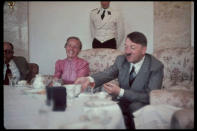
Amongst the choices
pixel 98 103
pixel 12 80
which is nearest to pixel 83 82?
pixel 98 103

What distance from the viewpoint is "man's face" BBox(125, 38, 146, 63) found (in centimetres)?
127

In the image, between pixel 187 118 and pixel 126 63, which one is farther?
pixel 126 63

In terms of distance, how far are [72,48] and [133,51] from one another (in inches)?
15.4

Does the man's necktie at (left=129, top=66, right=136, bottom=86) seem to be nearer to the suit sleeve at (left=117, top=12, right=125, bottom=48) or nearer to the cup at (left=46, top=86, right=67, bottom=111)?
the suit sleeve at (left=117, top=12, right=125, bottom=48)

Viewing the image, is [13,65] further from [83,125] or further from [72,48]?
[83,125]

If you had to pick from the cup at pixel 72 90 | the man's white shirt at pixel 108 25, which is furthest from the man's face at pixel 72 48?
the cup at pixel 72 90

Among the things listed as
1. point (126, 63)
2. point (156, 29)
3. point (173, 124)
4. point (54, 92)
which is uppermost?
point (156, 29)

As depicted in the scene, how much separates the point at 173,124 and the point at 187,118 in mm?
66

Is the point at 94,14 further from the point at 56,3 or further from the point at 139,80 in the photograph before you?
the point at 139,80

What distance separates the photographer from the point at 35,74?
1.50 meters

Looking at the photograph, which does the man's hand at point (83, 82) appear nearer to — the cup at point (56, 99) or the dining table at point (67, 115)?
A: the dining table at point (67, 115)

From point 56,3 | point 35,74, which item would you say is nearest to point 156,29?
point 56,3

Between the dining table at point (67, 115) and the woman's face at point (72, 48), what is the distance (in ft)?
1.20

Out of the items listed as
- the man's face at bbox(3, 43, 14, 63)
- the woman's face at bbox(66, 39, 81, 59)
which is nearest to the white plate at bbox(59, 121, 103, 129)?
the woman's face at bbox(66, 39, 81, 59)
